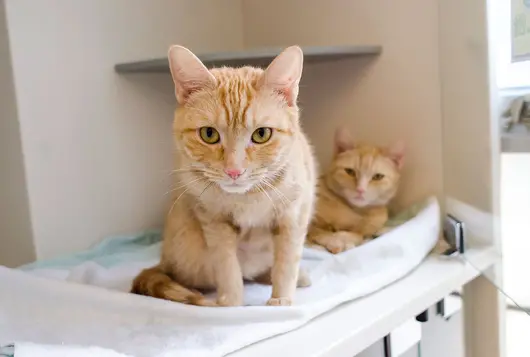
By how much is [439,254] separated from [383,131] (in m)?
0.38

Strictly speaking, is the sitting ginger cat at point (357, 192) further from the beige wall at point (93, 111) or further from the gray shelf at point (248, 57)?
the beige wall at point (93, 111)

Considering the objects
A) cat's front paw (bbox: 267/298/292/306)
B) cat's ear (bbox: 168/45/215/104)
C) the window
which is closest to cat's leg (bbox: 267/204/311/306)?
cat's front paw (bbox: 267/298/292/306)

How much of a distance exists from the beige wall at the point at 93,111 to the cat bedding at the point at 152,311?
0.78 ft

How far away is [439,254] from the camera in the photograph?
1243 mm

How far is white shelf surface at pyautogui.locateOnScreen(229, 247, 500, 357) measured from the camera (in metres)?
0.79

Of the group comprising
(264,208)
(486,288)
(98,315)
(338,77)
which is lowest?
(486,288)

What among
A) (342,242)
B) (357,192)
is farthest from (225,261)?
(357,192)

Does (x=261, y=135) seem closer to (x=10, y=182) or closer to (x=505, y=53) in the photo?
(x=505, y=53)

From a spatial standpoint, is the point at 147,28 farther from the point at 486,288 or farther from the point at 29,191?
the point at 486,288

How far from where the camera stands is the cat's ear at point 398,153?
1368mm

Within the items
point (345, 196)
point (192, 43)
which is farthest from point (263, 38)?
point (345, 196)

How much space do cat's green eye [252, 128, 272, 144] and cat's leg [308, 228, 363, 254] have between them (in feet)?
1.59

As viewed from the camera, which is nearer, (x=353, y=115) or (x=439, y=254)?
(x=439, y=254)

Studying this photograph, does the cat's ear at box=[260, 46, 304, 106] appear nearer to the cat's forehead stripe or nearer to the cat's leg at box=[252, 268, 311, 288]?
the cat's forehead stripe
